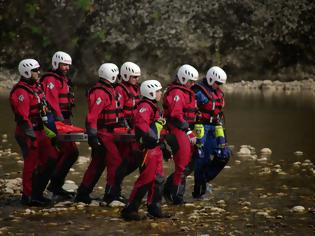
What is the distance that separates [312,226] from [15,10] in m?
33.8

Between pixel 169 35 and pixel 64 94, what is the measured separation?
27319mm

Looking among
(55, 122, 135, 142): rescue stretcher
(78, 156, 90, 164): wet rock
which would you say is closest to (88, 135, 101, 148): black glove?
(55, 122, 135, 142): rescue stretcher

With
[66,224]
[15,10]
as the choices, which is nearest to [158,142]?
[66,224]

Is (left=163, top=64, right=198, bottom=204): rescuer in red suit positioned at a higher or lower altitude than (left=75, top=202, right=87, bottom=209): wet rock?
higher

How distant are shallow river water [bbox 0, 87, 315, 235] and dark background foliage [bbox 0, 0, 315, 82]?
18759 millimetres

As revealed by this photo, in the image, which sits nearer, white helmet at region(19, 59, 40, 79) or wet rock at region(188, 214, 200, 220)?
wet rock at region(188, 214, 200, 220)

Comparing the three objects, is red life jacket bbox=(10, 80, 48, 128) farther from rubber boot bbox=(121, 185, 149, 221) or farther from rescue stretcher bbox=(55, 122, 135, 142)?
rubber boot bbox=(121, 185, 149, 221)

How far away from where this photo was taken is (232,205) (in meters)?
11.1

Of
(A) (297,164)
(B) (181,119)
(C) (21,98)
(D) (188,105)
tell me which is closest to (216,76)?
(D) (188,105)

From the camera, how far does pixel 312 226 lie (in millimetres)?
9742

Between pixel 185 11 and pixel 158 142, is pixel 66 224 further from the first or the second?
pixel 185 11

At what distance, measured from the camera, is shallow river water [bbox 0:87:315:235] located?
9.62m

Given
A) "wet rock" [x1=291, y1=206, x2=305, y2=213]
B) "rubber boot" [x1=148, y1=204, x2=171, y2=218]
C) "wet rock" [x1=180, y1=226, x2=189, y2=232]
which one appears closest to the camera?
"wet rock" [x1=180, y1=226, x2=189, y2=232]

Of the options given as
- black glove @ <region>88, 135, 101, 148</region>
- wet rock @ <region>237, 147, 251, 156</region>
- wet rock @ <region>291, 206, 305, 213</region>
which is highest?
black glove @ <region>88, 135, 101, 148</region>
